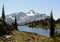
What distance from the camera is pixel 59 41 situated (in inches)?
1501

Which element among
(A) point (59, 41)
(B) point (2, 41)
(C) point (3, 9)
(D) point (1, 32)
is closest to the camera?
(A) point (59, 41)

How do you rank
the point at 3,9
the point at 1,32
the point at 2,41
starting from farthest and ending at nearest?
the point at 3,9
the point at 1,32
the point at 2,41

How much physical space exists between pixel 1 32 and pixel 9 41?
11.8 meters

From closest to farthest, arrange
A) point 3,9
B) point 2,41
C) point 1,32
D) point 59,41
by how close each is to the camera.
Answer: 1. point 59,41
2. point 2,41
3. point 1,32
4. point 3,9

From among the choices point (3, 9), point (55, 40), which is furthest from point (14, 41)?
point (3, 9)

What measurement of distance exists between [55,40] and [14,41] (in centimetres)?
1020

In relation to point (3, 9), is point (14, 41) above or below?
below

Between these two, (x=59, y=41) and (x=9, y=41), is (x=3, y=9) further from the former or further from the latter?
(x=59, y=41)

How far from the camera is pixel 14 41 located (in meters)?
43.6

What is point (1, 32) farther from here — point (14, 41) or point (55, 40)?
point (55, 40)

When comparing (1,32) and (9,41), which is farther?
(1,32)

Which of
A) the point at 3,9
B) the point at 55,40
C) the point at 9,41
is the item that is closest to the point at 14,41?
the point at 9,41

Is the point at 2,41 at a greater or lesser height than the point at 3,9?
lesser

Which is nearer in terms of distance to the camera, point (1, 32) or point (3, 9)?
point (1, 32)
